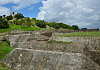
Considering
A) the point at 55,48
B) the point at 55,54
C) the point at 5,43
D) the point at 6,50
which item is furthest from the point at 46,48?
the point at 5,43

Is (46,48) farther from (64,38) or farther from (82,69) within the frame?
(82,69)

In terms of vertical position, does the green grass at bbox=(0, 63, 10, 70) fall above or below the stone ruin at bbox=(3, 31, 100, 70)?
below

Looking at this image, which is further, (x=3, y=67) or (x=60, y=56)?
(x=3, y=67)

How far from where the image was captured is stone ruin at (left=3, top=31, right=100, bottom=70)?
1579 centimetres

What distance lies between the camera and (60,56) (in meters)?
17.4

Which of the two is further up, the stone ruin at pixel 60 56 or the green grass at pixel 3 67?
the stone ruin at pixel 60 56

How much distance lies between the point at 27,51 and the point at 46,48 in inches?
75.3

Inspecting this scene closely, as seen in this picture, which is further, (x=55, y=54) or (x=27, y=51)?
(x=27, y=51)

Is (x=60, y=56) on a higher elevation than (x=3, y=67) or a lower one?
higher

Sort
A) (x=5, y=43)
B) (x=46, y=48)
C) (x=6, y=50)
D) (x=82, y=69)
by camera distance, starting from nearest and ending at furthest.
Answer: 1. (x=82, y=69)
2. (x=46, y=48)
3. (x=6, y=50)
4. (x=5, y=43)

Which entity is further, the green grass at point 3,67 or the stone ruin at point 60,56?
the green grass at point 3,67

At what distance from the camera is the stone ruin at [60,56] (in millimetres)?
15789

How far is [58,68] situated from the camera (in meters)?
17.1

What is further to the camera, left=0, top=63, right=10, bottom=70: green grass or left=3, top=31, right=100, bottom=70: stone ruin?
left=0, top=63, right=10, bottom=70: green grass
